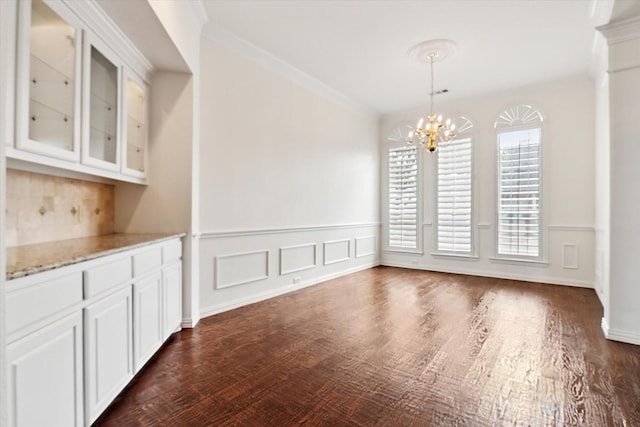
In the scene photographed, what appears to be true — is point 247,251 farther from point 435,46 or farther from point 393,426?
point 435,46

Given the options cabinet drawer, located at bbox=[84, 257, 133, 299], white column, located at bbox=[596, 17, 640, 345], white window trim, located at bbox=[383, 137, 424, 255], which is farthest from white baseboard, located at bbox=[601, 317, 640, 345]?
cabinet drawer, located at bbox=[84, 257, 133, 299]

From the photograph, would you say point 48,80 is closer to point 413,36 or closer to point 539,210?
point 413,36

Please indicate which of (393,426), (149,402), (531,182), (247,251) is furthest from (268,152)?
(531,182)

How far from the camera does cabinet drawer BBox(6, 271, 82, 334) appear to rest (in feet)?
3.94

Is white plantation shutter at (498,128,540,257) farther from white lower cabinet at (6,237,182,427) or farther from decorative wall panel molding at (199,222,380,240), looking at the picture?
white lower cabinet at (6,237,182,427)

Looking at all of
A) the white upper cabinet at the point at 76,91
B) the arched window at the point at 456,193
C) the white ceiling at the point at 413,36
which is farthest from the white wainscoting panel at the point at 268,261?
the white ceiling at the point at 413,36

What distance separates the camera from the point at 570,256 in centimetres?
518

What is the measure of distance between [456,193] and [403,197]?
3.49 ft

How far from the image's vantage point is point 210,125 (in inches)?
143

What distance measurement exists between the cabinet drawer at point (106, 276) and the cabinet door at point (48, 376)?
15 cm

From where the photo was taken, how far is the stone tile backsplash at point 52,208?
2.02 metres

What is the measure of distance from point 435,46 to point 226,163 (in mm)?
3023

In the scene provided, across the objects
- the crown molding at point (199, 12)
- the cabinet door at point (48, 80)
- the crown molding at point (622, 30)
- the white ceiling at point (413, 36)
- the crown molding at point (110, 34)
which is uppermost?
the white ceiling at point (413, 36)

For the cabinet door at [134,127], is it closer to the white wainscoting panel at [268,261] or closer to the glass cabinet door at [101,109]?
the glass cabinet door at [101,109]
